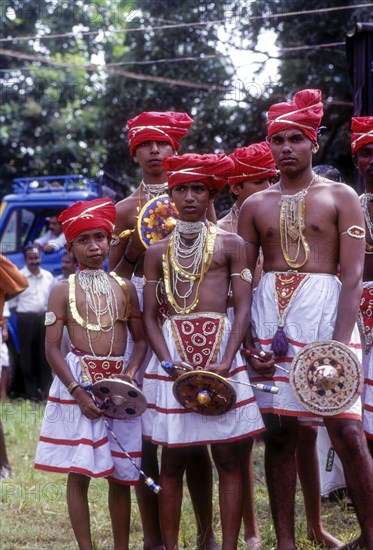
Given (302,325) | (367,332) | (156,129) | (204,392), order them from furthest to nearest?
(156,129), (367,332), (302,325), (204,392)

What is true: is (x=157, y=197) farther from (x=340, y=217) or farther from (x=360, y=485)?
(x=360, y=485)

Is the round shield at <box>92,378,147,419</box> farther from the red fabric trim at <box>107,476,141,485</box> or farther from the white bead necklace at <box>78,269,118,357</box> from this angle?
the red fabric trim at <box>107,476,141,485</box>

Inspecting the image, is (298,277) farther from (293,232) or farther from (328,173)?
(328,173)

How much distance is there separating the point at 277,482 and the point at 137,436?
0.84 meters

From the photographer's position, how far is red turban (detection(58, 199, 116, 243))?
4.79 m

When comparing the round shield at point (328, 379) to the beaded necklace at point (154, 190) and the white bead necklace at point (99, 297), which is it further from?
the beaded necklace at point (154, 190)

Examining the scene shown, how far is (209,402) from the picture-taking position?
4.33 m

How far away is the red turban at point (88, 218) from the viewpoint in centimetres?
479

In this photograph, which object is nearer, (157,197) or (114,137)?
(157,197)

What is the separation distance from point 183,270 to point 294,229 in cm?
65

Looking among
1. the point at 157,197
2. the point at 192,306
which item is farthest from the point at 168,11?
the point at 192,306

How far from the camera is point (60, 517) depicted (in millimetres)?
5980

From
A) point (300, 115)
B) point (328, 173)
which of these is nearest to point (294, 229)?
point (300, 115)

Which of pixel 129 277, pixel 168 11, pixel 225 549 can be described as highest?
pixel 168 11
